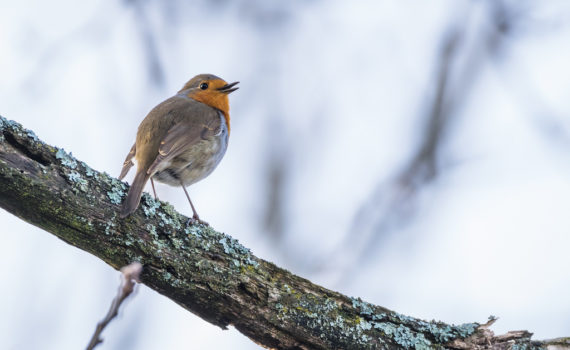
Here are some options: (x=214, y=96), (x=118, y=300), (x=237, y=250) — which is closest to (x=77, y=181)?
(x=237, y=250)

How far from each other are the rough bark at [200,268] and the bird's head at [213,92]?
228 cm

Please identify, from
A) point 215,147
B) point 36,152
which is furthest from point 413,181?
Result: point 36,152

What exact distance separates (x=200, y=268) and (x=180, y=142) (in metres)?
1.51

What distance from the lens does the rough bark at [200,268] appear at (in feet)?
7.85

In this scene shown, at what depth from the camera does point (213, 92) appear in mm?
4988

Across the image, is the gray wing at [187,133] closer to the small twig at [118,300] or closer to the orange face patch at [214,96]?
the orange face patch at [214,96]

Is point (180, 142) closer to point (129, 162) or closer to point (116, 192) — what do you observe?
point (129, 162)

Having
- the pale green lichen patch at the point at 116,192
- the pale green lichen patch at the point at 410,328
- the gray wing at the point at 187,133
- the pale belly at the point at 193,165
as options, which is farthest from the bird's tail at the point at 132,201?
the pale belly at the point at 193,165

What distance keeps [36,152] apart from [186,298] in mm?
889

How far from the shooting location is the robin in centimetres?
377

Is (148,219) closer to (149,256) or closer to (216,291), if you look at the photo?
(149,256)

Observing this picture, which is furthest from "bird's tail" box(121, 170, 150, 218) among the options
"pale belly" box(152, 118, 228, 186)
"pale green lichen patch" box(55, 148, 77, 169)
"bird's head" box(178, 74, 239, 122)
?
"bird's head" box(178, 74, 239, 122)

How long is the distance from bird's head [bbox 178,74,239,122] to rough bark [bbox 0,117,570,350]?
228 cm

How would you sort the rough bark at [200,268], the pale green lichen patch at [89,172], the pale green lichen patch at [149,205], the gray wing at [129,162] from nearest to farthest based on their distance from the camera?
the rough bark at [200,268] → the pale green lichen patch at [89,172] → the pale green lichen patch at [149,205] → the gray wing at [129,162]
